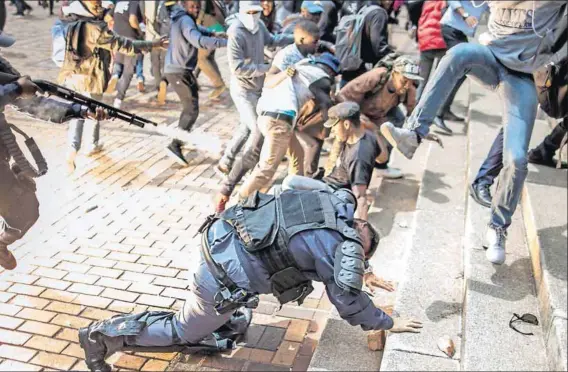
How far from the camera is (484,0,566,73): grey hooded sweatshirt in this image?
121 inches

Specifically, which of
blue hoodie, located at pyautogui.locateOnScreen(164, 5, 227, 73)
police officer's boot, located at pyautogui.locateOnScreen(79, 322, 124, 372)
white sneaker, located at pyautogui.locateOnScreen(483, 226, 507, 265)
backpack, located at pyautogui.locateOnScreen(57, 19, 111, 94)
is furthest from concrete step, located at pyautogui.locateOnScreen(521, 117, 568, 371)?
blue hoodie, located at pyautogui.locateOnScreen(164, 5, 227, 73)

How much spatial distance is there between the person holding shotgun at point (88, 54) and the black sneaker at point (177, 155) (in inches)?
46.8

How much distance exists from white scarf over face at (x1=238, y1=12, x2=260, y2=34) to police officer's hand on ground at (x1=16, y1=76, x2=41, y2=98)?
3.23 m

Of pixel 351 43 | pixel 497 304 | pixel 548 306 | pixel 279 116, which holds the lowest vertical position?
pixel 497 304

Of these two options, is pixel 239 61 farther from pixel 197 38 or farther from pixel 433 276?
pixel 433 276

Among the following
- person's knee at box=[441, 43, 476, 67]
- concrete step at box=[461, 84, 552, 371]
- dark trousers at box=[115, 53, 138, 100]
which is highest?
person's knee at box=[441, 43, 476, 67]

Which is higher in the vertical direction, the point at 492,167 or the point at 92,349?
the point at 492,167

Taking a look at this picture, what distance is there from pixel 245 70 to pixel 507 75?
2.25m

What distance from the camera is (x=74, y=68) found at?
278 cm

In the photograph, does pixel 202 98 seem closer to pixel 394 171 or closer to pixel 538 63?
pixel 394 171

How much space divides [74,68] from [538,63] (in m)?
2.40

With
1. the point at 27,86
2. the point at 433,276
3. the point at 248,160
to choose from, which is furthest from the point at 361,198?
the point at 27,86

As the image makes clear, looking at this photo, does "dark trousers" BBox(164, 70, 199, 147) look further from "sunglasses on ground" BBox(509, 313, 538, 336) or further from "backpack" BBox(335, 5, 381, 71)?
"sunglasses on ground" BBox(509, 313, 538, 336)

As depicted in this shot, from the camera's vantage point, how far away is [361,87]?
463 centimetres
